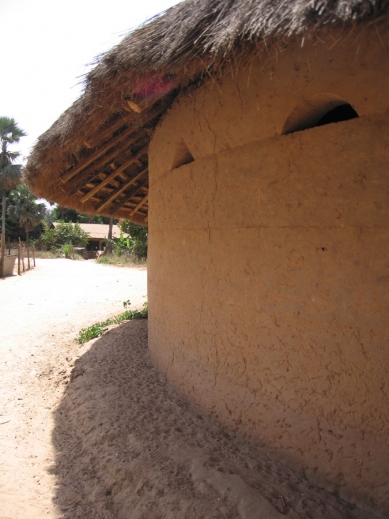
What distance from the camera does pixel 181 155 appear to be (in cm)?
333

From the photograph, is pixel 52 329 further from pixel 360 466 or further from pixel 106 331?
pixel 360 466

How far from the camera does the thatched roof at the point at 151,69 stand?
1632 millimetres

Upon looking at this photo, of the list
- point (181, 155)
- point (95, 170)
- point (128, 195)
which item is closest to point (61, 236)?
point (128, 195)

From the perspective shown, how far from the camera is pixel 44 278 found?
557 inches

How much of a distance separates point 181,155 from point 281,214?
1393mm

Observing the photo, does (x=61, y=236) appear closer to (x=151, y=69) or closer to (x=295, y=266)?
(x=151, y=69)

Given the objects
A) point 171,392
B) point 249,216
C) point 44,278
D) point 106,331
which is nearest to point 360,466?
point 249,216

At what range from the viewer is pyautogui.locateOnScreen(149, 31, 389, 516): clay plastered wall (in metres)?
1.90

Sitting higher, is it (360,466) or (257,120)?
(257,120)

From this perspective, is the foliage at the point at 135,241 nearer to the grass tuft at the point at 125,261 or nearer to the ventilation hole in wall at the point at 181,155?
the grass tuft at the point at 125,261

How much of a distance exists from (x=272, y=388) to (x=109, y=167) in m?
3.69

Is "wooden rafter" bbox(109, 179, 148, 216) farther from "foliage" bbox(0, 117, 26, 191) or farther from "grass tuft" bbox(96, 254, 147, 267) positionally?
"foliage" bbox(0, 117, 26, 191)

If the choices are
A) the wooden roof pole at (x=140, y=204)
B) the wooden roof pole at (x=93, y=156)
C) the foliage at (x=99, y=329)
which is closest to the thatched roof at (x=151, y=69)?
the wooden roof pole at (x=93, y=156)

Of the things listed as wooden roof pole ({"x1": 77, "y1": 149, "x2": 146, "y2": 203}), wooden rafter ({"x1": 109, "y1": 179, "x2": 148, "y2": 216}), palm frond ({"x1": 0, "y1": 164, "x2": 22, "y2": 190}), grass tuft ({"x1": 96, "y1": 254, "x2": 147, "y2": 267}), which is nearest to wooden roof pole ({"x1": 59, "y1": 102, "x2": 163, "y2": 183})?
wooden roof pole ({"x1": 77, "y1": 149, "x2": 146, "y2": 203})
